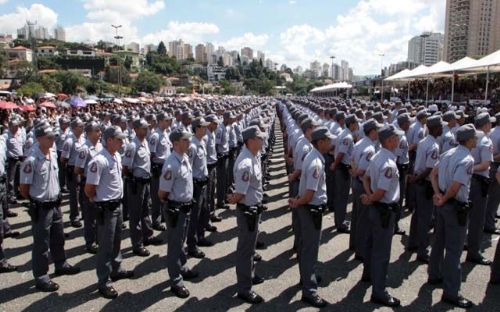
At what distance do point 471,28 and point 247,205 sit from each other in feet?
435

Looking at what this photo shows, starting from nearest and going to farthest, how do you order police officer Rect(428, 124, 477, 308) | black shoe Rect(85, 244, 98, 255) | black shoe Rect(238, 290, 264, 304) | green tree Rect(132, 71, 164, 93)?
police officer Rect(428, 124, 477, 308), black shoe Rect(238, 290, 264, 304), black shoe Rect(85, 244, 98, 255), green tree Rect(132, 71, 164, 93)

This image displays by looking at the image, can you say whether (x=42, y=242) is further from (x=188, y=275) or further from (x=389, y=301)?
(x=389, y=301)

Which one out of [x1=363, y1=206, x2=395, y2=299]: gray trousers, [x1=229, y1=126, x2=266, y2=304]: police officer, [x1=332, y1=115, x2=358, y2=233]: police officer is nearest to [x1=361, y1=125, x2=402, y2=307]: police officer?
[x1=363, y1=206, x2=395, y2=299]: gray trousers

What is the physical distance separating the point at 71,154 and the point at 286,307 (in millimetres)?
5551

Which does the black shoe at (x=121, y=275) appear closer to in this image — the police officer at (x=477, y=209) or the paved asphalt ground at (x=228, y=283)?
the paved asphalt ground at (x=228, y=283)

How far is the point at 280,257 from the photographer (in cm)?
640

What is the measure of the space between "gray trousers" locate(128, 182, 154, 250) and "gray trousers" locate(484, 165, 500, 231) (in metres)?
5.68

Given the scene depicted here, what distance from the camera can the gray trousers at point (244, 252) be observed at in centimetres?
490

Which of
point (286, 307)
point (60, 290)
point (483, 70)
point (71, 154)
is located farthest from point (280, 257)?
point (483, 70)

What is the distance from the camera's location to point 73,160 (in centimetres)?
816

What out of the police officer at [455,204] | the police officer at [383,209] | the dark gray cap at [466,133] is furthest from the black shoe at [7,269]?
the dark gray cap at [466,133]

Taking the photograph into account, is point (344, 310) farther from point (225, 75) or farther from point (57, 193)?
point (225, 75)

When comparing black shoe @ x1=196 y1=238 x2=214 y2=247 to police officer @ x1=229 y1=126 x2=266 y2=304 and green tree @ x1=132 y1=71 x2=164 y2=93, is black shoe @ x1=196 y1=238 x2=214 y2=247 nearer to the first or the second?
police officer @ x1=229 y1=126 x2=266 y2=304

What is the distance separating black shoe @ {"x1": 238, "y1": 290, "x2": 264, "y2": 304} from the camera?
4.93 meters
